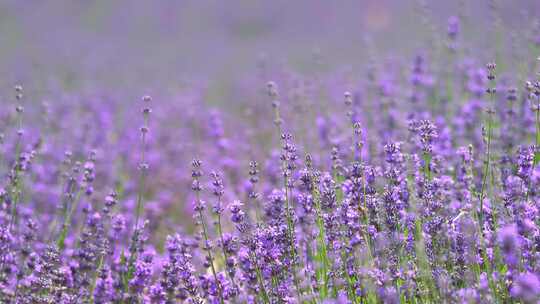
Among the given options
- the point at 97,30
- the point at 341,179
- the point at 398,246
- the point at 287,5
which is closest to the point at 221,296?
the point at 398,246

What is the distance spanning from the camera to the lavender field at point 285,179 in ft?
9.53

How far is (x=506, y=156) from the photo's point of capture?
3.96 metres

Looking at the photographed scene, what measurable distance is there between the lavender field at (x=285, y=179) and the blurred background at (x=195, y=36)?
20 centimetres

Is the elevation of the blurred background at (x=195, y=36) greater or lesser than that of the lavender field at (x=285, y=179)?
greater

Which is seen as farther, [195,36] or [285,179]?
[195,36]

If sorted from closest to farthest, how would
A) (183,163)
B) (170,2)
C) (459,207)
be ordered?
1. (459,207)
2. (183,163)
3. (170,2)

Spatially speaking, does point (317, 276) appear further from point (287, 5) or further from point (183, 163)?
point (287, 5)

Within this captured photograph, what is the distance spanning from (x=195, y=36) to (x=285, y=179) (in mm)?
16325

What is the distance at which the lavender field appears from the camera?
291 cm

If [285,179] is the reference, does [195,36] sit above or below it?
above

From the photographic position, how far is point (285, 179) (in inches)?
117

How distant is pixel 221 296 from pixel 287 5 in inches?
746

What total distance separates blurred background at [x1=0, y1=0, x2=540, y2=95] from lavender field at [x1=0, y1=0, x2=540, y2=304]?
0.20 metres

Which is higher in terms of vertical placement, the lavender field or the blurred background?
the blurred background
